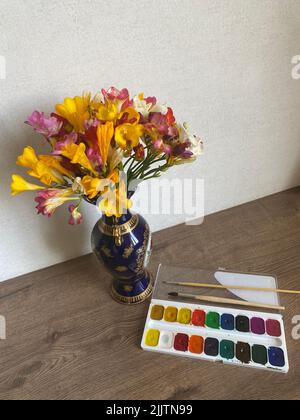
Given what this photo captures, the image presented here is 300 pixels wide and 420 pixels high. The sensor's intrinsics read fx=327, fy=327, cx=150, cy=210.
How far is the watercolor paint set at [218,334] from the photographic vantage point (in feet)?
1.96

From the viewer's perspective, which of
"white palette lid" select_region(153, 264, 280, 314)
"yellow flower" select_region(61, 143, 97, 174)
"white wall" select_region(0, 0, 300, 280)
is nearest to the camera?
"yellow flower" select_region(61, 143, 97, 174)

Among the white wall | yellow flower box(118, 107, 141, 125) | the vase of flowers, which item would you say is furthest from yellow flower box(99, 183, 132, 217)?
the white wall

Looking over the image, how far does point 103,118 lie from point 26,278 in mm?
504

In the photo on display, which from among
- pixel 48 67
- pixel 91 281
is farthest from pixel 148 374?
pixel 48 67

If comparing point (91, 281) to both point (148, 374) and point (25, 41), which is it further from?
point (25, 41)

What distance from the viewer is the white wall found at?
0.57m

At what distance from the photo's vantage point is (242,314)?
0.66 meters

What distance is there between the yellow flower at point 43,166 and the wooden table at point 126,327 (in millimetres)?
347

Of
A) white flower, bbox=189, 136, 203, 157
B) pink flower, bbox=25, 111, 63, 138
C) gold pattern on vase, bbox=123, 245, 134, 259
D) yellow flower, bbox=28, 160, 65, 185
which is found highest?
pink flower, bbox=25, 111, 63, 138

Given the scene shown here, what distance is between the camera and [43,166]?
1.65 ft

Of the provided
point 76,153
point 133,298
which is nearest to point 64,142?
point 76,153

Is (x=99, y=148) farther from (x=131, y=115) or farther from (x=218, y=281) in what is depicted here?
(x=218, y=281)

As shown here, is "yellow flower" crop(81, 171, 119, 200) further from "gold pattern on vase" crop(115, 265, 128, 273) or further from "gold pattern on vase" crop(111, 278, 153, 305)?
"gold pattern on vase" crop(111, 278, 153, 305)

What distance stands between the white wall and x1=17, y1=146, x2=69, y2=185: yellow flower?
0.16m
